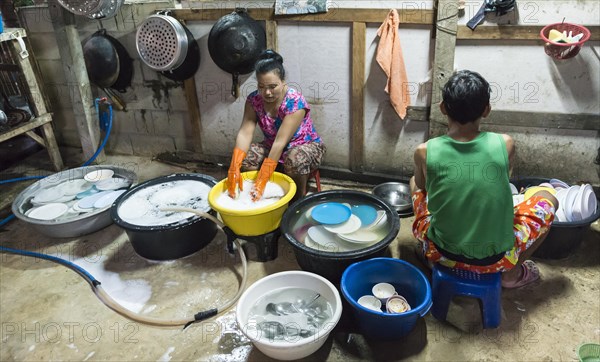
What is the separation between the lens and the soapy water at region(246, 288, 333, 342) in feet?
6.03

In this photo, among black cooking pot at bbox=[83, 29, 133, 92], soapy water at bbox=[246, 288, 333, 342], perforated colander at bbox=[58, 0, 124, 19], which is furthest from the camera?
black cooking pot at bbox=[83, 29, 133, 92]

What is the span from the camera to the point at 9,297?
2.38 meters

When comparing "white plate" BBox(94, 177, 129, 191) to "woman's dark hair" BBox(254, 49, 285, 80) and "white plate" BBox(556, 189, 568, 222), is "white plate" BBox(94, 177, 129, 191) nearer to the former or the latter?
"woman's dark hair" BBox(254, 49, 285, 80)

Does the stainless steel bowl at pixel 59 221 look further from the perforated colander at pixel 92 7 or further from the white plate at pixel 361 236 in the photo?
the white plate at pixel 361 236

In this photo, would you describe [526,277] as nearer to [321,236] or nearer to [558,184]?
[558,184]

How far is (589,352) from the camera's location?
5.65 ft

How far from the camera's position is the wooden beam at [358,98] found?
9.18ft

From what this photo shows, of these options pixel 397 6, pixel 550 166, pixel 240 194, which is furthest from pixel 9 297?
pixel 550 166

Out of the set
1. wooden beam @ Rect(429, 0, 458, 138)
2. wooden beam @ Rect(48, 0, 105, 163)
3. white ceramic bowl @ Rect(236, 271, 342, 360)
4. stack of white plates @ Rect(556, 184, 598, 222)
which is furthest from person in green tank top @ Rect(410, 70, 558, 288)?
wooden beam @ Rect(48, 0, 105, 163)

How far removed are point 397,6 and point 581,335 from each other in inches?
82.8

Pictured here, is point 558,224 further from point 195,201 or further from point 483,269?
point 195,201

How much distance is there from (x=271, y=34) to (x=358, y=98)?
79cm

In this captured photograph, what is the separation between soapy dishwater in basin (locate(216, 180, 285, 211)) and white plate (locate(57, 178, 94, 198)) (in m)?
1.28

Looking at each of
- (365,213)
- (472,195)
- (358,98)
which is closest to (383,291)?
A: (365,213)
